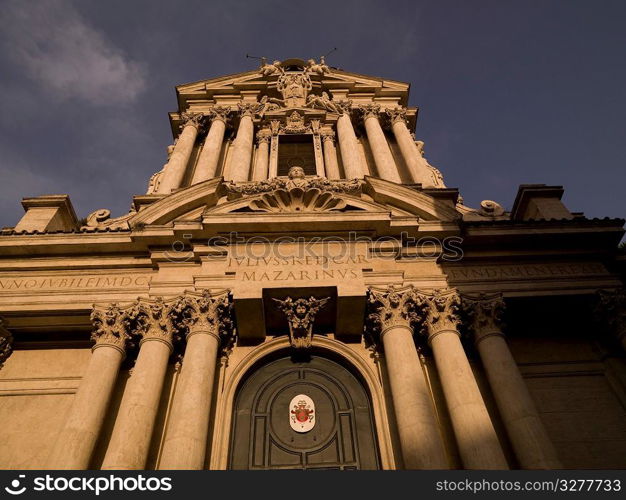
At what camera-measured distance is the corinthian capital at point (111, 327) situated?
10852mm

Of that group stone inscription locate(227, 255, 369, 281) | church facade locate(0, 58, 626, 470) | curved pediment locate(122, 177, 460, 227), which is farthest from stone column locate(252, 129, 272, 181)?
stone inscription locate(227, 255, 369, 281)

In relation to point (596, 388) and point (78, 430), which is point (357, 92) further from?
point (78, 430)

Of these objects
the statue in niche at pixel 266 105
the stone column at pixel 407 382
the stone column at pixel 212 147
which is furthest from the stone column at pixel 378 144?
the stone column at pixel 407 382

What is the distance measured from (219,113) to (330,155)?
203 inches

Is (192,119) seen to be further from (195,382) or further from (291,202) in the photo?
(195,382)

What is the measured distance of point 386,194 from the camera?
46.2 feet

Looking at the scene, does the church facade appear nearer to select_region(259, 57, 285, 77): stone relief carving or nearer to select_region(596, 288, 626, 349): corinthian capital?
select_region(596, 288, 626, 349): corinthian capital

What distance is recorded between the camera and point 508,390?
1006 cm

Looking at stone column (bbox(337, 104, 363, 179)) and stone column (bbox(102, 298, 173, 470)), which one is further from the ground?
stone column (bbox(337, 104, 363, 179))

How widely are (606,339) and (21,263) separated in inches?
556

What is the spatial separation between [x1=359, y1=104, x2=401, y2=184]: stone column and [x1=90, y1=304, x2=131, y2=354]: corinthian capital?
368 inches

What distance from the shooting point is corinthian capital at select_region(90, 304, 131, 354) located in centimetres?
1085

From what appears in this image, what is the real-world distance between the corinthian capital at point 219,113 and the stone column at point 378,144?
209 inches

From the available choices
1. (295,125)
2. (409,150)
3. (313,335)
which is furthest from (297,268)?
(295,125)
